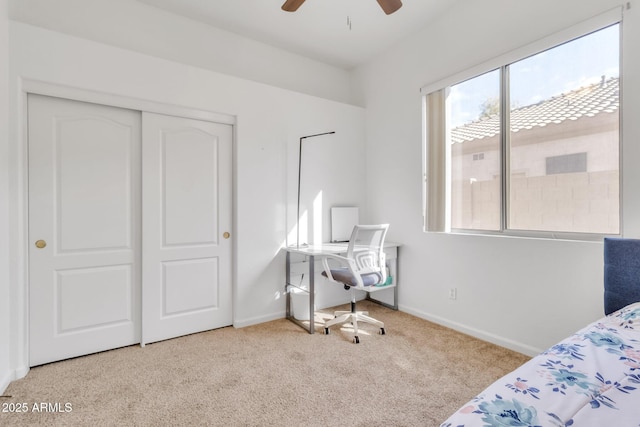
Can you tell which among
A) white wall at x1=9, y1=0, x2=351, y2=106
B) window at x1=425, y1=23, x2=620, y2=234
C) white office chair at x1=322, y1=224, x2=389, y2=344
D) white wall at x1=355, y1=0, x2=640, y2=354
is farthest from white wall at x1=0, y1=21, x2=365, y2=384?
window at x1=425, y1=23, x2=620, y2=234

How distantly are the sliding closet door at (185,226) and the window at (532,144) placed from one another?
2.09m

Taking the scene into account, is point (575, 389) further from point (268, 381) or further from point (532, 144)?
point (532, 144)

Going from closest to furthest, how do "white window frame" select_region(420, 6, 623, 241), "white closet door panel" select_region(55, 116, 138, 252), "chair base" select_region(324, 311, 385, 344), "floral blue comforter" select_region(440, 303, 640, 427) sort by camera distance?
1. "floral blue comforter" select_region(440, 303, 640, 427)
2. "white window frame" select_region(420, 6, 623, 241)
3. "white closet door panel" select_region(55, 116, 138, 252)
4. "chair base" select_region(324, 311, 385, 344)

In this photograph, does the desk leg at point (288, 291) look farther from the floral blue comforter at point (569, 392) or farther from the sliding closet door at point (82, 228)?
the floral blue comforter at point (569, 392)

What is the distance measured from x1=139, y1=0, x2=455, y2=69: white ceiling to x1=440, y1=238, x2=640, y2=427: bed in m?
2.84

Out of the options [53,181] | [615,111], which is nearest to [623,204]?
[615,111]

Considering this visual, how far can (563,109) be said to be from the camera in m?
2.21

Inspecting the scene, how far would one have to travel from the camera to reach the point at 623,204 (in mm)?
1904

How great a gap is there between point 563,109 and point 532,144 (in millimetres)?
294

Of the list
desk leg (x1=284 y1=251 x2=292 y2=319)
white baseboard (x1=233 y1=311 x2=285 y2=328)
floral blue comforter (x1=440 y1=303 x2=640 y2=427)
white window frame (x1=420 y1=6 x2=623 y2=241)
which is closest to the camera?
floral blue comforter (x1=440 y1=303 x2=640 y2=427)

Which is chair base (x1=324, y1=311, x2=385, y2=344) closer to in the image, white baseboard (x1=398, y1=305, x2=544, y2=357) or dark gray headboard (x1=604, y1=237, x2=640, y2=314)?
white baseboard (x1=398, y1=305, x2=544, y2=357)

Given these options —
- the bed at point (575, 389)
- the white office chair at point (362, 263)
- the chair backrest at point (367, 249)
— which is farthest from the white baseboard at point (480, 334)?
the bed at point (575, 389)

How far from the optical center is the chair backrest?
2.59 meters

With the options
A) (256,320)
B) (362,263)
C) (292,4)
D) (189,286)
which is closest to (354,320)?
(362,263)
